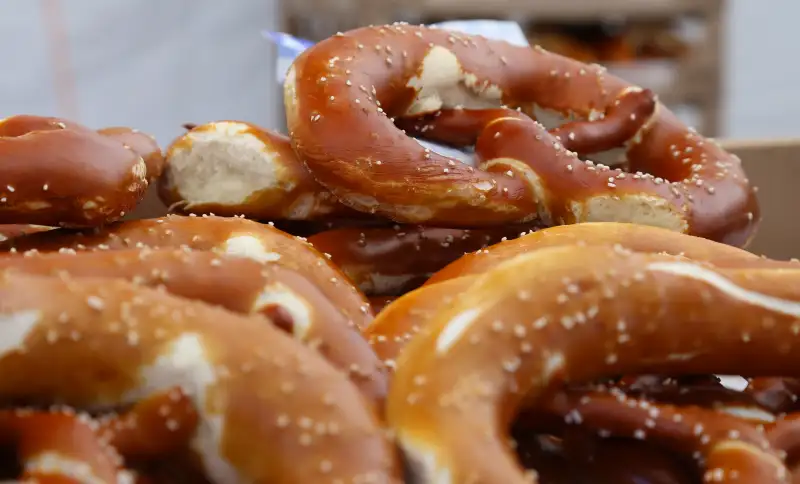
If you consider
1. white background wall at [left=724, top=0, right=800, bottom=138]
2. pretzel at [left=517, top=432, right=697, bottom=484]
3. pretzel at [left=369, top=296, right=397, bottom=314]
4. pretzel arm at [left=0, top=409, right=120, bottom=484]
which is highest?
pretzel arm at [left=0, top=409, right=120, bottom=484]

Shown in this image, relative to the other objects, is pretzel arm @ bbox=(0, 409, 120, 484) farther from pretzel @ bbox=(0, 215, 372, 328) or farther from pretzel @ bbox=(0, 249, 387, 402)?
pretzel @ bbox=(0, 215, 372, 328)

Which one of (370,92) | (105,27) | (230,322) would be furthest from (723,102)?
(230,322)

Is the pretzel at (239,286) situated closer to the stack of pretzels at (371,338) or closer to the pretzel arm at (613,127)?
the stack of pretzels at (371,338)

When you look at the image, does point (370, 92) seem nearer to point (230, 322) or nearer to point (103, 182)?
point (103, 182)

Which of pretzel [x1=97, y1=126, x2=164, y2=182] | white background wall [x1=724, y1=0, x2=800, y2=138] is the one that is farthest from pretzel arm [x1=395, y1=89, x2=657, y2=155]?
white background wall [x1=724, y1=0, x2=800, y2=138]

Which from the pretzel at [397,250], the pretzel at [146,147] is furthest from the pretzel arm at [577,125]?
the pretzel at [146,147]

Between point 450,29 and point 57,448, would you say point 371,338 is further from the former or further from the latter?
point 450,29
